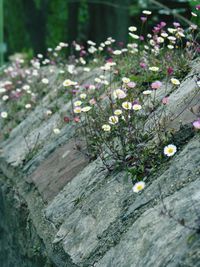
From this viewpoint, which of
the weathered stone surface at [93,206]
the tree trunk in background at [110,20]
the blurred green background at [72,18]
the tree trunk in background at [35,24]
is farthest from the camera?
the tree trunk in background at [35,24]

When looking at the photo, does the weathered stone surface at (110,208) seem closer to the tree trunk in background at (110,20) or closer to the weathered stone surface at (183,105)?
the weathered stone surface at (183,105)

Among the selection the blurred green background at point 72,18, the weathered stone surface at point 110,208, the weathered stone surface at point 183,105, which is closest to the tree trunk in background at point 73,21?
the blurred green background at point 72,18

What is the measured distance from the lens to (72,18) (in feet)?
62.4

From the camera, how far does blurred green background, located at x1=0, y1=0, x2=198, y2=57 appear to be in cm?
1566

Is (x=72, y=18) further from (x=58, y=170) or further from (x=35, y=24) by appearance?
(x=58, y=170)

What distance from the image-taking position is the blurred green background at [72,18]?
51.4 feet

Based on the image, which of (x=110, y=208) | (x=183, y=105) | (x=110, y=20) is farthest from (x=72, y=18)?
(x=110, y=208)

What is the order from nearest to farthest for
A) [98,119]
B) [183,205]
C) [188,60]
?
[183,205] → [98,119] → [188,60]

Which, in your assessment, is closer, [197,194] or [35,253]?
[197,194]

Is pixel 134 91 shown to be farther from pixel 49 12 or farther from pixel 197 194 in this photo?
pixel 49 12

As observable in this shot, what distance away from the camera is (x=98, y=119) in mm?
3463

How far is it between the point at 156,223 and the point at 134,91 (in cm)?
142

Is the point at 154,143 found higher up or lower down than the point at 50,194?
higher up

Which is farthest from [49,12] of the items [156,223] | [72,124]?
[156,223]
